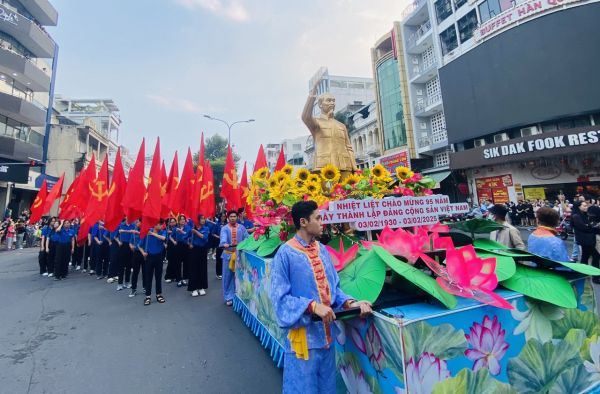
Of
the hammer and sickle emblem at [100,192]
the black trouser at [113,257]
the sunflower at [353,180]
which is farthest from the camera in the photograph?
the black trouser at [113,257]

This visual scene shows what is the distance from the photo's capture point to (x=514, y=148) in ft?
48.2

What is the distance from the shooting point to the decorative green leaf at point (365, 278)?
5.74 feet

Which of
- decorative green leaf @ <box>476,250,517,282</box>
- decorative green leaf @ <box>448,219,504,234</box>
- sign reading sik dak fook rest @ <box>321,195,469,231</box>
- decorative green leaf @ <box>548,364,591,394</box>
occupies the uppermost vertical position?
sign reading sik dak fook rest @ <box>321,195,469,231</box>

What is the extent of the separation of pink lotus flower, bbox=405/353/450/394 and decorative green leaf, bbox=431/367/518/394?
0.09 ft

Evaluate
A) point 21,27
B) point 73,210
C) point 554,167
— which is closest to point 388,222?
point 73,210

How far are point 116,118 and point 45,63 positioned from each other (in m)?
12.0

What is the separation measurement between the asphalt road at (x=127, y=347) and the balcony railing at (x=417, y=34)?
891 inches

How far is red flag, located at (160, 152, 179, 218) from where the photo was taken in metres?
6.26

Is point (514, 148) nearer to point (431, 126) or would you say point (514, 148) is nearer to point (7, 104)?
point (431, 126)

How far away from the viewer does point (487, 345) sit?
152 centimetres

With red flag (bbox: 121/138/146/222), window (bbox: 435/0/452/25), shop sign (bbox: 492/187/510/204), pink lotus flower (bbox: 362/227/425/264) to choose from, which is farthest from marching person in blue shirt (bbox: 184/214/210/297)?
window (bbox: 435/0/452/25)

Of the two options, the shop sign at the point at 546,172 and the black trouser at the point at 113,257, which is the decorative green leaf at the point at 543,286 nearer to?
the black trouser at the point at 113,257

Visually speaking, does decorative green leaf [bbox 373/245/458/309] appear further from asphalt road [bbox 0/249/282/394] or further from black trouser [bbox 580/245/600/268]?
black trouser [bbox 580/245/600/268]

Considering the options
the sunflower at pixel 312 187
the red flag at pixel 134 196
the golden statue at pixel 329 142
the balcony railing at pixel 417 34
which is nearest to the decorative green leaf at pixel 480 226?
the sunflower at pixel 312 187
